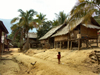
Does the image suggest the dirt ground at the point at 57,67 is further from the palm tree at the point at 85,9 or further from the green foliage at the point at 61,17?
the green foliage at the point at 61,17

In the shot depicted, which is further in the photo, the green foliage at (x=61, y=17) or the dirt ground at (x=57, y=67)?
the green foliage at (x=61, y=17)

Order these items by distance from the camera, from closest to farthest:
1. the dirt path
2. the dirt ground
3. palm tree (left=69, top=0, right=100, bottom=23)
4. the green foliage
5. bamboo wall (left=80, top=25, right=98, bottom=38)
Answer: the dirt path, the dirt ground, palm tree (left=69, top=0, right=100, bottom=23), bamboo wall (left=80, top=25, right=98, bottom=38), the green foliage

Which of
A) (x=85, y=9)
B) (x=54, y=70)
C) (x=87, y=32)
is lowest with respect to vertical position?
(x=54, y=70)

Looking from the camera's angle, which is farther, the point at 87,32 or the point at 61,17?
the point at 61,17

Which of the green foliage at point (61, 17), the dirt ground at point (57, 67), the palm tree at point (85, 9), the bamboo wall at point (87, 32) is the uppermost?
the green foliage at point (61, 17)

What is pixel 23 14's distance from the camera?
814 inches

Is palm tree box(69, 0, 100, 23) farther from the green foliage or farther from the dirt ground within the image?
the green foliage

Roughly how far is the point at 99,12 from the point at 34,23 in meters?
14.6

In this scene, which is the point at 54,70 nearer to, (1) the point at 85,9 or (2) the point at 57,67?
(2) the point at 57,67

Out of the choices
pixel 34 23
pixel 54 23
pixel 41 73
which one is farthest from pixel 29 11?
pixel 41 73

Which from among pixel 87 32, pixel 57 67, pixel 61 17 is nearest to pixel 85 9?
pixel 57 67

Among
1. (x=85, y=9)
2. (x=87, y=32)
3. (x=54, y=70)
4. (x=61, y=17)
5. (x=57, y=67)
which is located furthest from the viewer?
(x=61, y=17)

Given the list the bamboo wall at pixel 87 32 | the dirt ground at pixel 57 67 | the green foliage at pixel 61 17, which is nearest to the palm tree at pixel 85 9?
the dirt ground at pixel 57 67

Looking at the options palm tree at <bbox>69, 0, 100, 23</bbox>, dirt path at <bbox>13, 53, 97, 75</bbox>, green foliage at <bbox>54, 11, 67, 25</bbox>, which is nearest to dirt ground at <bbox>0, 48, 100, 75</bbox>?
dirt path at <bbox>13, 53, 97, 75</bbox>
